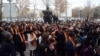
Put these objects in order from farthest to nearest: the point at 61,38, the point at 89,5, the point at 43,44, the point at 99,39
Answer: the point at 89,5, the point at 61,38, the point at 99,39, the point at 43,44

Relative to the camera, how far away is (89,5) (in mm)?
125500

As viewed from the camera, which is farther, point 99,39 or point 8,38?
point 99,39

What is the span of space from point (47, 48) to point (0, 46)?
1.39 meters

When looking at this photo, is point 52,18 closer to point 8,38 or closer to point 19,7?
point 8,38

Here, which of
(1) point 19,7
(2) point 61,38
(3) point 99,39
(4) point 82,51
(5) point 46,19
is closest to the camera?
(4) point 82,51

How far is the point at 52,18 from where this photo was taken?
124 ft

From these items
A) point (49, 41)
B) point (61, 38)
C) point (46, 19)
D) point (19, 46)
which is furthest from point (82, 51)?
point (46, 19)

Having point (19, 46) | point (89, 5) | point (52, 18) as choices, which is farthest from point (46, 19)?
point (89, 5)

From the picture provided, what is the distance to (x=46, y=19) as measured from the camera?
36219 millimetres

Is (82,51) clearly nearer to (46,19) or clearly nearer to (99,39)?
(99,39)

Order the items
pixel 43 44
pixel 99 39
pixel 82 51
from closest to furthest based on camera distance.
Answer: pixel 43 44 < pixel 82 51 < pixel 99 39

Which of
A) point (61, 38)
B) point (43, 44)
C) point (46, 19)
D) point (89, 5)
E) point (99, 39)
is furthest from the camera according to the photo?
point (89, 5)

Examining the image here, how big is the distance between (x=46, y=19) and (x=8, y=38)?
2568 cm

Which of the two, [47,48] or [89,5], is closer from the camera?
[47,48]
